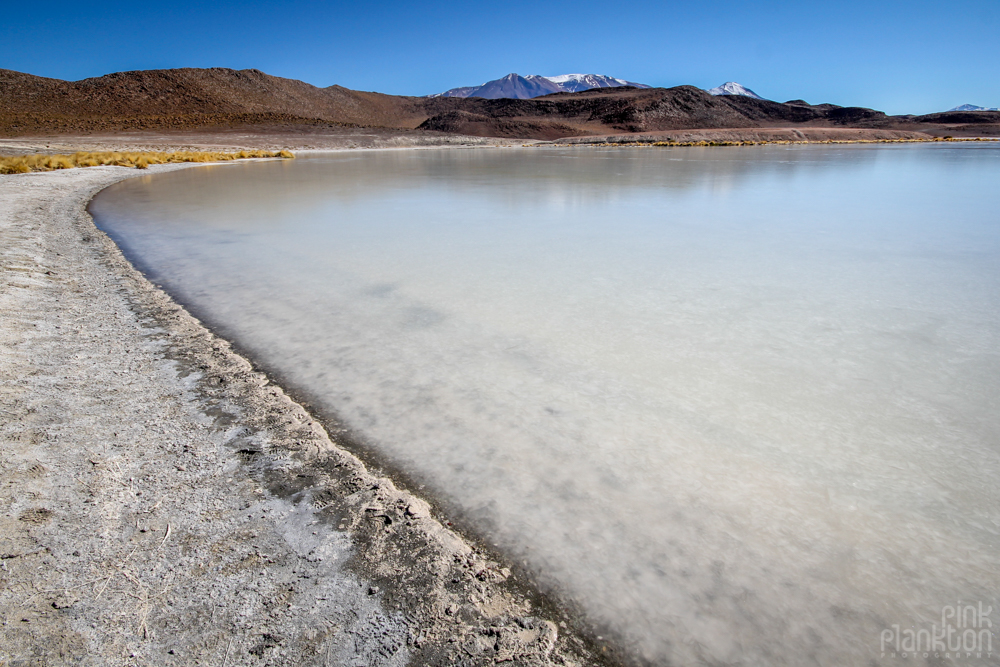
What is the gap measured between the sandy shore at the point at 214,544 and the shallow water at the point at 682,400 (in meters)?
0.20

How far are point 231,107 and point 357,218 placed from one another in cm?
7089

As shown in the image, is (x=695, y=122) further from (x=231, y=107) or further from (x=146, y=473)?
(x=146, y=473)

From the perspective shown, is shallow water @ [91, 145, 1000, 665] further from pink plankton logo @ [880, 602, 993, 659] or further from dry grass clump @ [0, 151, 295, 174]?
dry grass clump @ [0, 151, 295, 174]

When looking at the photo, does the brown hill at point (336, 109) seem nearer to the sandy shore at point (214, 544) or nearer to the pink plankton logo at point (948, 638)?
the sandy shore at point (214, 544)

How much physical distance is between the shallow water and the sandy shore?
20 cm

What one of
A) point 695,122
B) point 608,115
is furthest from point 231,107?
point 695,122

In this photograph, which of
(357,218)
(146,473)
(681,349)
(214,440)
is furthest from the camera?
(357,218)

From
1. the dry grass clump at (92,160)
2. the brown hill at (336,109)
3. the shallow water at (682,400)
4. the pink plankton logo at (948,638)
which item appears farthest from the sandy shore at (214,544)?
the brown hill at (336,109)

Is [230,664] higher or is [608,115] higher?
[608,115]

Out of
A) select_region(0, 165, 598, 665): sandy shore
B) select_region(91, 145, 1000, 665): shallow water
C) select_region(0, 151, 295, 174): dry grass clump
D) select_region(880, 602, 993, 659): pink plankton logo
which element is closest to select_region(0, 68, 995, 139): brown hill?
select_region(0, 151, 295, 174): dry grass clump

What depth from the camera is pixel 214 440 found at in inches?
79.3

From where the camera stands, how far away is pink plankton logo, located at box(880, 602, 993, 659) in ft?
4.13

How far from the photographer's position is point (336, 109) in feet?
274

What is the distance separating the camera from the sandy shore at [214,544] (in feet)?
3.99
